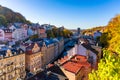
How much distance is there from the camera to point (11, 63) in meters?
37.2

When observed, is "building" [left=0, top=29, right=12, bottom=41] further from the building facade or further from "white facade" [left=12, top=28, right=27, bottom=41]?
the building facade

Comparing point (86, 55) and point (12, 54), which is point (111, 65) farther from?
point (12, 54)

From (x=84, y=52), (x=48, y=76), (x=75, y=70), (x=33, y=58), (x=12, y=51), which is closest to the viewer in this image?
(x=48, y=76)

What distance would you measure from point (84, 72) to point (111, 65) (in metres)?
18.9

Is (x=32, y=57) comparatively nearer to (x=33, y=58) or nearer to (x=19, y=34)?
(x=33, y=58)

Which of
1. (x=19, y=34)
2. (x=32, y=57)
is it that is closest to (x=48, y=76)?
(x=32, y=57)

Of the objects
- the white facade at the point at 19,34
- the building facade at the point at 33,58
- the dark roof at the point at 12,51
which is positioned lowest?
the building facade at the point at 33,58

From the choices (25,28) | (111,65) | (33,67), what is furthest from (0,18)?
(111,65)

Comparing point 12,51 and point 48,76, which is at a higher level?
point 12,51

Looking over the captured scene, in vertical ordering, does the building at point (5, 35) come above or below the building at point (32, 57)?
above

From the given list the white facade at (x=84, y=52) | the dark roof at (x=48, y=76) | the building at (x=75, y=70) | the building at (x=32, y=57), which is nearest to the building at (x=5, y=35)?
the building at (x=32, y=57)

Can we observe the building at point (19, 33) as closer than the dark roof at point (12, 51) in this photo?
No

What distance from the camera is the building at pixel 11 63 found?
115 ft

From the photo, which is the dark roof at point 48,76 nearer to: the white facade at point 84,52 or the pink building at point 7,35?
the white facade at point 84,52
